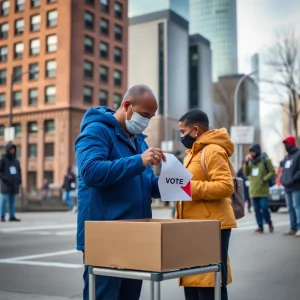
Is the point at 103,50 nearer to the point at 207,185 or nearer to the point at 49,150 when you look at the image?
the point at 49,150

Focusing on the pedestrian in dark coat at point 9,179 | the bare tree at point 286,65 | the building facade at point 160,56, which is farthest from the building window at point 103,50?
the pedestrian in dark coat at point 9,179

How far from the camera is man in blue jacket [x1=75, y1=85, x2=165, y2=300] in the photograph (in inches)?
116

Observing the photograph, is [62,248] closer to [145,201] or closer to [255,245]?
[255,245]

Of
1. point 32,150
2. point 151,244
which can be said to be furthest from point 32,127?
point 151,244

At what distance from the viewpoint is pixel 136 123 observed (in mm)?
3145

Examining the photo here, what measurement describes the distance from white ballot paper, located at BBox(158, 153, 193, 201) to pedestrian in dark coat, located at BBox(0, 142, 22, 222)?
1240 cm

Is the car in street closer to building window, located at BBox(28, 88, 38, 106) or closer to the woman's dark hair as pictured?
the woman's dark hair

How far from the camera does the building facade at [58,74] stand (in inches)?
1860

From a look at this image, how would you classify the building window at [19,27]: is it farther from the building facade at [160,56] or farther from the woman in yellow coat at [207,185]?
the woman in yellow coat at [207,185]

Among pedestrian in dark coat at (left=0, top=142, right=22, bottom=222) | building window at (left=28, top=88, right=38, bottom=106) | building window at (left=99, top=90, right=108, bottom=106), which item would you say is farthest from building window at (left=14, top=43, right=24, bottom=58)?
pedestrian in dark coat at (left=0, top=142, right=22, bottom=222)

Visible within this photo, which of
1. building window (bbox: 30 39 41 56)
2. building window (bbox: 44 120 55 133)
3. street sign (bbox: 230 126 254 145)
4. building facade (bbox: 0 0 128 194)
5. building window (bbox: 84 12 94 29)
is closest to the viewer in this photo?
street sign (bbox: 230 126 254 145)

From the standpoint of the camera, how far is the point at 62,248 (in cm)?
920

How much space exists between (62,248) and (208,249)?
6.59 m

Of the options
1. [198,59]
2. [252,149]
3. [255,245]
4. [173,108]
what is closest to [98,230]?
[255,245]
